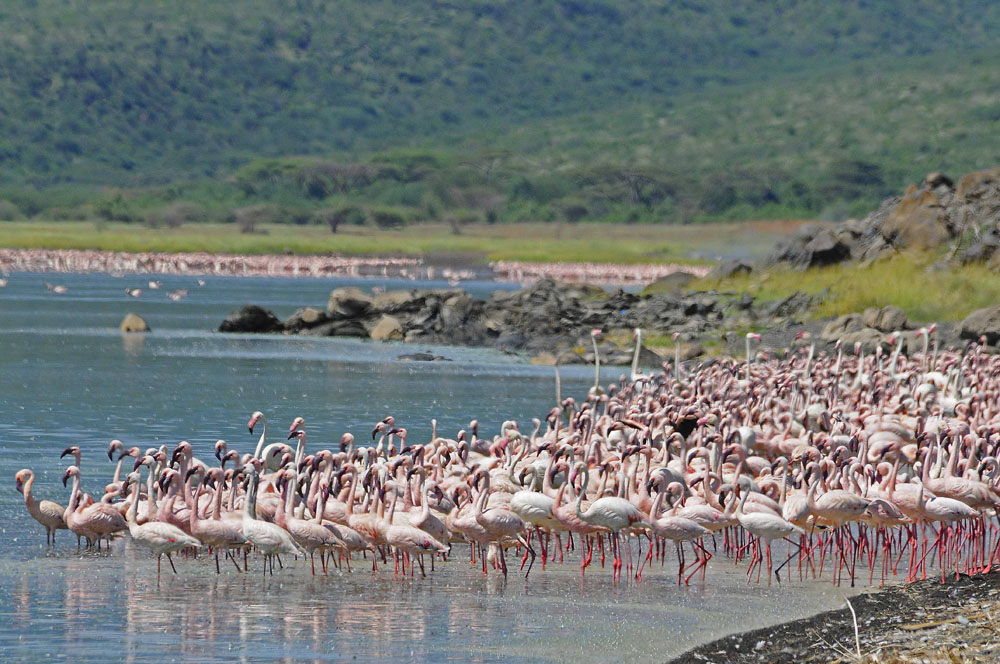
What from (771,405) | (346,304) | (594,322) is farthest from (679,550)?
(346,304)

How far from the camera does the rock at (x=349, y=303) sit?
46.9 m

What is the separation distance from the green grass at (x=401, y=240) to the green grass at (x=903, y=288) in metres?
57.1

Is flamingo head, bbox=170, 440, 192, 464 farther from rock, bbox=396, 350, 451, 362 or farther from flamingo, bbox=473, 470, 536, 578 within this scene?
rock, bbox=396, 350, 451, 362

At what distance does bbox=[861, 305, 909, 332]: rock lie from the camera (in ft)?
120

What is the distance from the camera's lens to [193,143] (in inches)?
7657

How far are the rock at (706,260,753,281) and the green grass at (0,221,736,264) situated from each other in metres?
49.6

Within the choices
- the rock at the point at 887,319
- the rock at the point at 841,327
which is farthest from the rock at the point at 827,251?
the rock at the point at 887,319

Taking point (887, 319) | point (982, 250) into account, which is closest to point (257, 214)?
point (982, 250)

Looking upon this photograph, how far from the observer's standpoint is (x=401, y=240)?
407 ft

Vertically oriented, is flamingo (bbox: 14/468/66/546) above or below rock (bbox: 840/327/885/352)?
below

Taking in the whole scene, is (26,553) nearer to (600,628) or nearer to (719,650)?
(600,628)

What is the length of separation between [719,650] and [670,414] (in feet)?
26.7

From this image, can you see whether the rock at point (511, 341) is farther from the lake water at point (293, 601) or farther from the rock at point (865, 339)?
the lake water at point (293, 601)

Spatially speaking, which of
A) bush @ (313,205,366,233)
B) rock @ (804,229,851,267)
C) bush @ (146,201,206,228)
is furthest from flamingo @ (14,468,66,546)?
bush @ (313,205,366,233)
